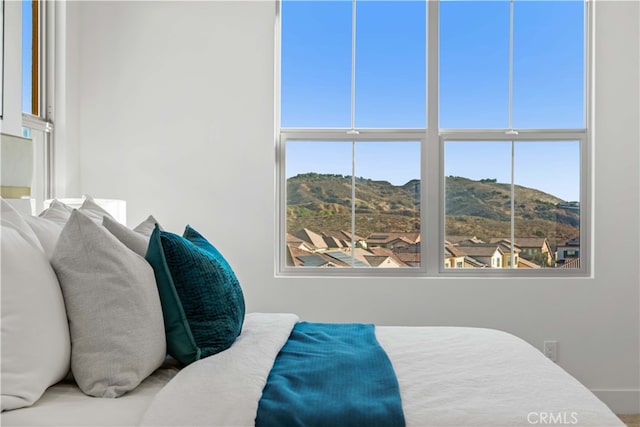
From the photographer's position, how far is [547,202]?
377 centimetres

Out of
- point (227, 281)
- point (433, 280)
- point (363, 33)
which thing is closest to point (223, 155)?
point (363, 33)

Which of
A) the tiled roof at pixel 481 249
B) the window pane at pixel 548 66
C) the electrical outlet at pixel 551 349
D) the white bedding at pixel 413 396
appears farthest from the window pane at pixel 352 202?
the white bedding at pixel 413 396

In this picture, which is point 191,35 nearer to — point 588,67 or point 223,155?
point 223,155

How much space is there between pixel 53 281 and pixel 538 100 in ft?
10.3

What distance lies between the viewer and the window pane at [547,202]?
12.3ft

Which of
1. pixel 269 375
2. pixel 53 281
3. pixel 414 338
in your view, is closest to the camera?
pixel 53 281

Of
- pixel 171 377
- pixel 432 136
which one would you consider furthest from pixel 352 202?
pixel 171 377

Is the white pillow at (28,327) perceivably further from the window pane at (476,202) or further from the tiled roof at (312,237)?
the window pane at (476,202)

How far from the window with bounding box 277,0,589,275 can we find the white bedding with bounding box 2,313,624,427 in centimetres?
189

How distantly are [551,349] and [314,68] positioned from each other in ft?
7.38

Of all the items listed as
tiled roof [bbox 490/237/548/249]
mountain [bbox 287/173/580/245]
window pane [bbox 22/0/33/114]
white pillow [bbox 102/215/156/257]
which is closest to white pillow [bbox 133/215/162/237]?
white pillow [bbox 102/215/156/257]

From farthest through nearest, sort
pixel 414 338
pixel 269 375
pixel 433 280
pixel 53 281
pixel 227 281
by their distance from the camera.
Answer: pixel 433 280, pixel 414 338, pixel 227 281, pixel 269 375, pixel 53 281

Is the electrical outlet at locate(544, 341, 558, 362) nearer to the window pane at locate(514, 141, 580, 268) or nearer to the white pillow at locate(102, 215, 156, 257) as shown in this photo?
the window pane at locate(514, 141, 580, 268)

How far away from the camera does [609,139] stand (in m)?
3.63
